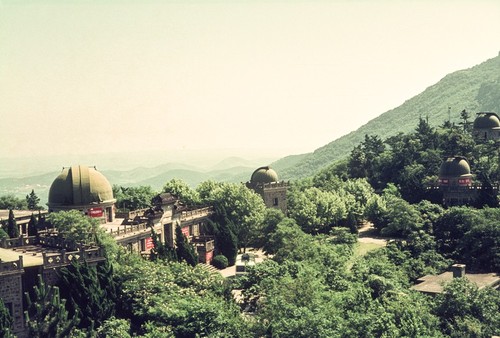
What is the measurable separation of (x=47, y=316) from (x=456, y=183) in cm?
6254

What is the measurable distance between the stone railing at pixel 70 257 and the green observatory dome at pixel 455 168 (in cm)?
5591

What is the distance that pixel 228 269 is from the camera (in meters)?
68.4

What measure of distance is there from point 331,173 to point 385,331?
62.2 meters

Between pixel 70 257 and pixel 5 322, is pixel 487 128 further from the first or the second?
pixel 5 322

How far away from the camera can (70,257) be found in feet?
162

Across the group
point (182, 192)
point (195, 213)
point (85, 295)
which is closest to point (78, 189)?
point (195, 213)

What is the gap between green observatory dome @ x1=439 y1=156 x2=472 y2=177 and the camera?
3538 inches

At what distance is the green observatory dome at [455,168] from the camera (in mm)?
89875

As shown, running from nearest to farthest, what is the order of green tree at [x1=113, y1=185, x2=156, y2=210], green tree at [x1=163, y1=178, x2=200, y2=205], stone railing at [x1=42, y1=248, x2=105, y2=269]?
stone railing at [x1=42, y1=248, x2=105, y2=269] < green tree at [x1=163, y1=178, x2=200, y2=205] < green tree at [x1=113, y1=185, x2=156, y2=210]

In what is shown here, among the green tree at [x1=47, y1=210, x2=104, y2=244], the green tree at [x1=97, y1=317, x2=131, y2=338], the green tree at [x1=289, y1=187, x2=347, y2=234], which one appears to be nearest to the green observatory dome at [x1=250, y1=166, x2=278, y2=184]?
the green tree at [x1=289, y1=187, x2=347, y2=234]

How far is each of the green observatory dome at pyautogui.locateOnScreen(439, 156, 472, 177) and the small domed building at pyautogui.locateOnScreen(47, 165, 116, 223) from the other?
4644 cm

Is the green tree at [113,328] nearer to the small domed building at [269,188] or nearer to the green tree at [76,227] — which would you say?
the green tree at [76,227]

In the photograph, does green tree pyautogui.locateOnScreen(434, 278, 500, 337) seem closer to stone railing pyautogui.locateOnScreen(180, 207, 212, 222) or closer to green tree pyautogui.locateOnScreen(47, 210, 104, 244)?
green tree pyautogui.locateOnScreen(47, 210, 104, 244)

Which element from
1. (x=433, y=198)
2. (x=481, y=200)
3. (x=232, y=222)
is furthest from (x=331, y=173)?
(x=232, y=222)
